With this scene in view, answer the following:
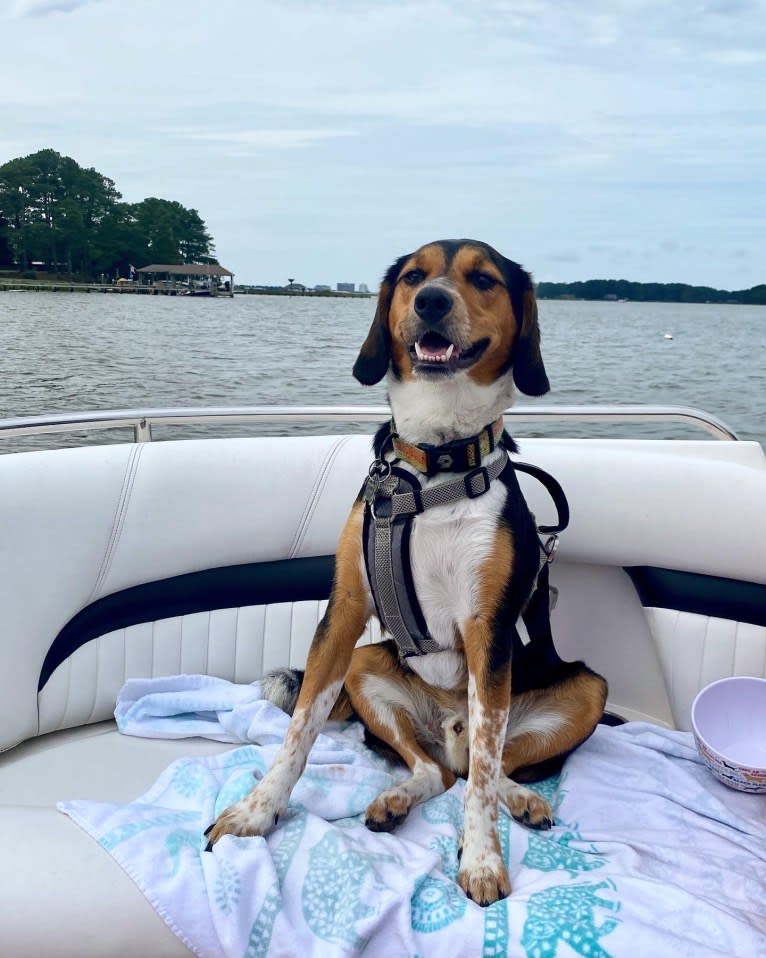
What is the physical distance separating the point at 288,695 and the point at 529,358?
3.98 feet

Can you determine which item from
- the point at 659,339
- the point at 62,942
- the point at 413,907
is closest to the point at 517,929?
the point at 413,907

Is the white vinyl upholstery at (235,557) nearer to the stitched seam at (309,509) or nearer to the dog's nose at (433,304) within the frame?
the stitched seam at (309,509)


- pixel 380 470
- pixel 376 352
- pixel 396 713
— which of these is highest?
pixel 376 352

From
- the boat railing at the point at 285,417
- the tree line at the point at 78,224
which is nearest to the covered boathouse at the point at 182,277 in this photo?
the tree line at the point at 78,224

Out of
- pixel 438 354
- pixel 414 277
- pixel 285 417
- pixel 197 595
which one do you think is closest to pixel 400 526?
pixel 438 354

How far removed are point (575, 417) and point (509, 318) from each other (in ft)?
3.91

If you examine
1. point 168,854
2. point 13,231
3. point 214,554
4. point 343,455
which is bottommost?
point 168,854

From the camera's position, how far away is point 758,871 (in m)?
1.94

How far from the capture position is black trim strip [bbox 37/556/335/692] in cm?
258

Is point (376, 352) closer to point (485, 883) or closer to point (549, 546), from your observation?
point (549, 546)

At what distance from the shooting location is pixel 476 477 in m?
2.09

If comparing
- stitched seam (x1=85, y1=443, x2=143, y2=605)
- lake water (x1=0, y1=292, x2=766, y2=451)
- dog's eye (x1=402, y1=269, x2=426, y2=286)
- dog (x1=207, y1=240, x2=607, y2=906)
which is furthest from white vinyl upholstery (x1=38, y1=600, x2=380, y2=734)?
lake water (x1=0, y1=292, x2=766, y2=451)

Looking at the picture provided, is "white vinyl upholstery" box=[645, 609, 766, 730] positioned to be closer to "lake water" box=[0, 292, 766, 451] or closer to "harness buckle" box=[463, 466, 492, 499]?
"harness buckle" box=[463, 466, 492, 499]

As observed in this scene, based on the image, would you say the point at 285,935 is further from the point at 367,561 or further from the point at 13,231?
the point at 13,231
